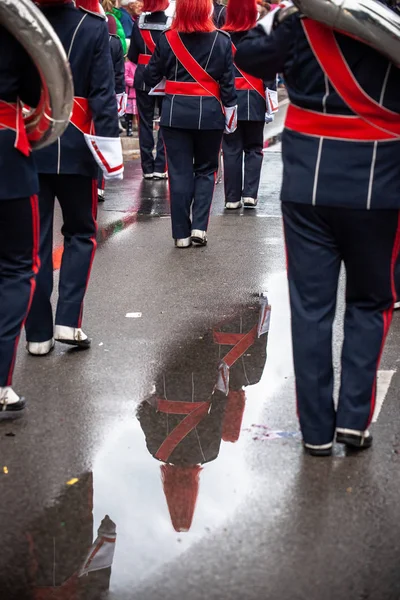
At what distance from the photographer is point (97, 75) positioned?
5004 millimetres

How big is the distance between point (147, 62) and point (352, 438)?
24.3 feet

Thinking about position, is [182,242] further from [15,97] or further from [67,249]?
[15,97]

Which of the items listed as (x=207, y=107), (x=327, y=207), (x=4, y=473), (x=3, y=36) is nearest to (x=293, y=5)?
(x=327, y=207)

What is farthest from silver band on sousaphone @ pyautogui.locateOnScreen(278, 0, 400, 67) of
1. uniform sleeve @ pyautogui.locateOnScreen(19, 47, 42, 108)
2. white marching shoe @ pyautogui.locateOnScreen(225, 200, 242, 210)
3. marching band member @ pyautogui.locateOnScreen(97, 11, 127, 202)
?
marching band member @ pyautogui.locateOnScreen(97, 11, 127, 202)

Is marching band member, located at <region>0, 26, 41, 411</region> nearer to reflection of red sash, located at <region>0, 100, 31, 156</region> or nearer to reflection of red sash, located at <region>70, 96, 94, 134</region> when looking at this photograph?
reflection of red sash, located at <region>0, 100, 31, 156</region>

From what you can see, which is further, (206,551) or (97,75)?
(97,75)

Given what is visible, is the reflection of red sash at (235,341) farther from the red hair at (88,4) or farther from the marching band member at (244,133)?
the marching band member at (244,133)

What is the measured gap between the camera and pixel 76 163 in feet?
16.5

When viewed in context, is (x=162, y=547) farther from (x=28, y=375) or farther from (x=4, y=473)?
(x=28, y=375)

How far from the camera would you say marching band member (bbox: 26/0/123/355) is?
4.97m

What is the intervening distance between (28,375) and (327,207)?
187cm

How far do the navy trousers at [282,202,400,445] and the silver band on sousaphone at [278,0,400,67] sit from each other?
58 cm

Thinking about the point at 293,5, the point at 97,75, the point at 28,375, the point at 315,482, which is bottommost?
the point at 28,375

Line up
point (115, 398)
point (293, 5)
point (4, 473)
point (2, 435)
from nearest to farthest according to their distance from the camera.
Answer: point (293, 5) < point (4, 473) < point (2, 435) < point (115, 398)
